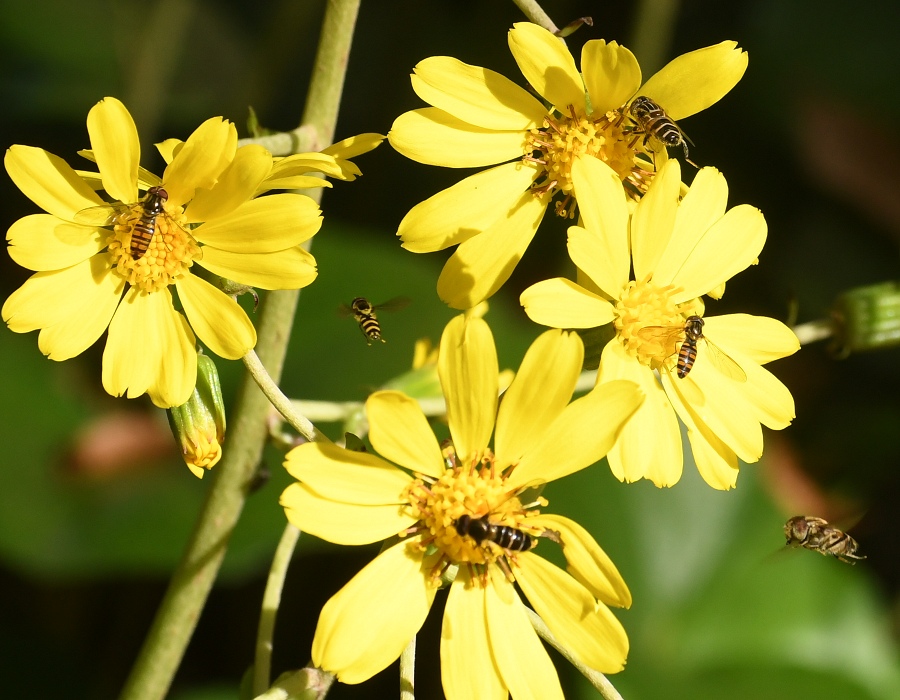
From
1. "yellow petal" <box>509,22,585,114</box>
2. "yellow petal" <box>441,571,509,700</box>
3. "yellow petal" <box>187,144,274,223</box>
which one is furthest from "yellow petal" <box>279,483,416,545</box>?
"yellow petal" <box>509,22,585,114</box>

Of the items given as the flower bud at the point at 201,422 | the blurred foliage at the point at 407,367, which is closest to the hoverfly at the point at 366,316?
the flower bud at the point at 201,422

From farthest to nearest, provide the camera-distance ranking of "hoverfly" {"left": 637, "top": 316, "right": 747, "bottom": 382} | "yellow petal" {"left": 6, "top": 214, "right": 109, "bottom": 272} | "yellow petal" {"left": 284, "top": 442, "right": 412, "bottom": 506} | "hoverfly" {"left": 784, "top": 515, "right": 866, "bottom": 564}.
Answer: "hoverfly" {"left": 784, "top": 515, "right": 866, "bottom": 564}, "hoverfly" {"left": 637, "top": 316, "right": 747, "bottom": 382}, "yellow petal" {"left": 6, "top": 214, "right": 109, "bottom": 272}, "yellow petal" {"left": 284, "top": 442, "right": 412, "bottom": 506}

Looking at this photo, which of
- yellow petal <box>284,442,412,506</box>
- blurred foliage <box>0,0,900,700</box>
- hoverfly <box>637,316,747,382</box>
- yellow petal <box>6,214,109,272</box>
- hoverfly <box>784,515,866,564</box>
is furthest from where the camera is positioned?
blurred foliage <box>0,0,900,700</box>

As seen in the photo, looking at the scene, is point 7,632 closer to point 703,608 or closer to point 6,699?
point 6,699

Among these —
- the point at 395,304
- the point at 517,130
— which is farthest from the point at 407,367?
the point at 517,130

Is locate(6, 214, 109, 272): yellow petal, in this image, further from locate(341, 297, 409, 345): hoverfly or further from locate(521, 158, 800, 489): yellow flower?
locate(521, 158, 800, 489): yellow flower

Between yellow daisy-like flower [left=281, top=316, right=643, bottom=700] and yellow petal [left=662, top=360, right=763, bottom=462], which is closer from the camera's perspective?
yellow daisy-like flower [left=281, top=316, right=643, bottom=700]

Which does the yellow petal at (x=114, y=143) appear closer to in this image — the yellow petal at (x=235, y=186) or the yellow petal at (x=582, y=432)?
the yellow petal at (x=235, y=186)

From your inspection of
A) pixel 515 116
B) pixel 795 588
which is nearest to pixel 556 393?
pixel 515 116
